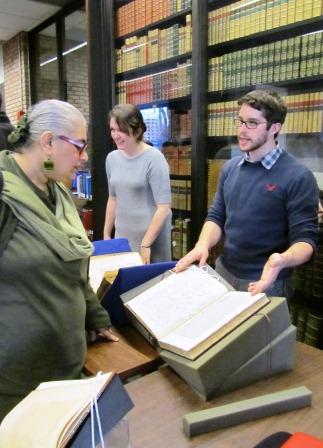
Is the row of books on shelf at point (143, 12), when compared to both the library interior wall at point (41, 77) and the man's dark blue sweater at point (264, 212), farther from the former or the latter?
the man's dark blue sweater at point (264, 212)

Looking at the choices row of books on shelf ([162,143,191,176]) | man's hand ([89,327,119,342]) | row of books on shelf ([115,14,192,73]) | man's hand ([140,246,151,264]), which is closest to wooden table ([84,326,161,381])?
man's hand ([89,327,119,342])

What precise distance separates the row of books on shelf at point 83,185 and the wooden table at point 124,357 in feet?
12.2

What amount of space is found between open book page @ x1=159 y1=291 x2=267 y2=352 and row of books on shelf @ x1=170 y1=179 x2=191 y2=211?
7.34ft

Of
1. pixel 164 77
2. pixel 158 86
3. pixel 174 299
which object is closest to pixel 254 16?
pixel 164 77

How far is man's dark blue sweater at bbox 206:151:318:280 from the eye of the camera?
1537 millimetres

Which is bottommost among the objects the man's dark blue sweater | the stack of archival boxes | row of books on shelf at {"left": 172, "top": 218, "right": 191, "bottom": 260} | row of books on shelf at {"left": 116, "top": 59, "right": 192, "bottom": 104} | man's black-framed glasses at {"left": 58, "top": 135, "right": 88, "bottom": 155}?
row of books on shelf at {"left": 172, "top": 218, "right": 191, "bottom": 260}

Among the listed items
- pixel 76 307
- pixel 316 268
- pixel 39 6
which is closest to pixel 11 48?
pixel 39 6

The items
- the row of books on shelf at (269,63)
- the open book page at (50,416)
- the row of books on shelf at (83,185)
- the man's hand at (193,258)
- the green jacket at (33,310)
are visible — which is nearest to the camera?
the open book page at (50,416)

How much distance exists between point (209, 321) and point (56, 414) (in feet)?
1.43

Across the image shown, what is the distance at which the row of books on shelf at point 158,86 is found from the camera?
3184 mm

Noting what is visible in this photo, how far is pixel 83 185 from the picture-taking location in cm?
501

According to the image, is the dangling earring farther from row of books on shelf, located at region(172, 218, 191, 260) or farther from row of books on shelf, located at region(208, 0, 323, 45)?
row of books on shelf, located at region(172, 218, 191, 260)

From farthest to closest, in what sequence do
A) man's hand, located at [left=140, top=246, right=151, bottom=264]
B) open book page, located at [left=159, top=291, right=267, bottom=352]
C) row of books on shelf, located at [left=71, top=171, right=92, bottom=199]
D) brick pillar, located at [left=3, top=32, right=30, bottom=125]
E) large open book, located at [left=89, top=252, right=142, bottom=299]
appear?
brick pillar, located at [left=3, top=32, right=30, bottom=125] → row of books on shelf, located at [left=71, top=171, right=92, bottom=199] → man's hand, located at [left=140, top=246, right=151, bottom=264] → large open book, located at [left=89, top=252, right=142, bottom=299] → open book page, located at [left=159, top=291, right=267, bottom=352]

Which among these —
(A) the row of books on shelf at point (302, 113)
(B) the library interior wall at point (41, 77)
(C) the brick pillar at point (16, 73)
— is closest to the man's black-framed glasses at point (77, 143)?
(A) the row of books on shelf at point (302, 113)
